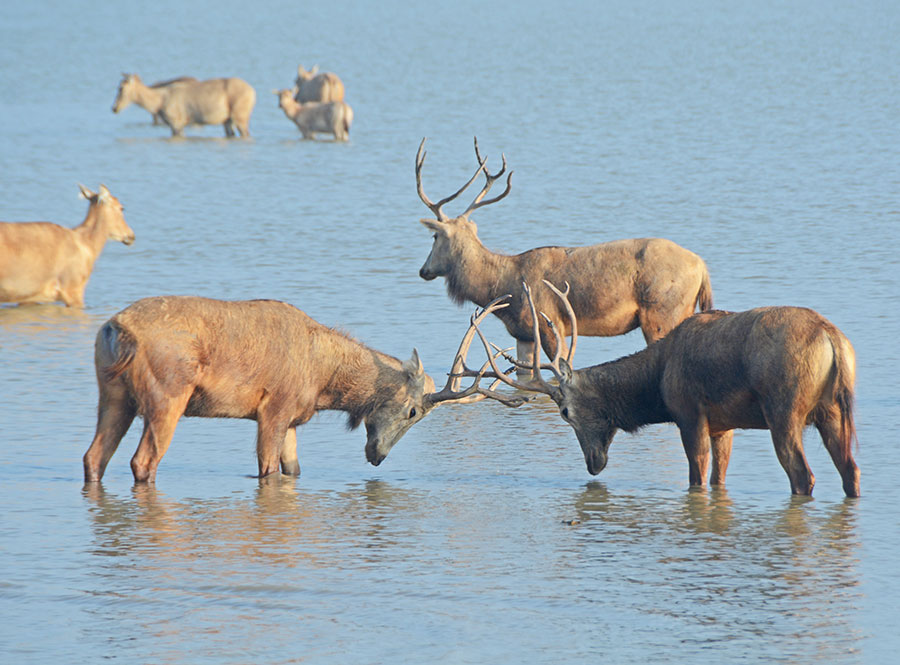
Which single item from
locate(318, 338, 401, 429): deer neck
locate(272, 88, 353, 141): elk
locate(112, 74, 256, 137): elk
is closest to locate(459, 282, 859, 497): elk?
locate(318, 338, 401, 429): deer neck

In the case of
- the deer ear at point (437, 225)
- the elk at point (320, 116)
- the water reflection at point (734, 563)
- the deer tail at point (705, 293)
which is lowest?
the water reflection at point (734, 563)

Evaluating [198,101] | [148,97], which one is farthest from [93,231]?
[148,97]

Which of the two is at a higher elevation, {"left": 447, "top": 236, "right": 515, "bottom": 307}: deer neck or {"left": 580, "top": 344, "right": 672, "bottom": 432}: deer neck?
{"left": 447, "top": 236, "right": 515, "bottom": 307}: deer neck

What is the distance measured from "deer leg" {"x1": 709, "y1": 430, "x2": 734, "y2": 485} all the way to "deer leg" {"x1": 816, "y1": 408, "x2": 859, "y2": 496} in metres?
0.78

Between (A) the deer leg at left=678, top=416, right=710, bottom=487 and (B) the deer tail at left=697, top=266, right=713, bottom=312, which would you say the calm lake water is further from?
(B) the deer tail at left=697, top=266, right=713, bottom=312

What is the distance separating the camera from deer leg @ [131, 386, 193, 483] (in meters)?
9.85

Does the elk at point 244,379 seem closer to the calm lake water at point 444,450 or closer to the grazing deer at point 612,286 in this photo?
the calm lake water at point 444,450

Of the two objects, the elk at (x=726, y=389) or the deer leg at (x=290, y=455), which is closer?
the elk at (x=726, y=389)

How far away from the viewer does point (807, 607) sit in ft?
25.5

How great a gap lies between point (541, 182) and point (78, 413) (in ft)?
50.9

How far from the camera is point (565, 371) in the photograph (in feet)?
35.4

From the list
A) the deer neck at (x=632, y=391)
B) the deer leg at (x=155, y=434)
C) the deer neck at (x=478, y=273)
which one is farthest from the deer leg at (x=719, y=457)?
the deer neck at (x=478, y=273)

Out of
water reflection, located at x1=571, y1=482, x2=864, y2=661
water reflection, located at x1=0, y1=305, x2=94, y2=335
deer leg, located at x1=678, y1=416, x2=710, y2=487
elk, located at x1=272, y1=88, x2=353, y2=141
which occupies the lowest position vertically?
water reflection, located at x1=571, y1=482, x2=864, y2=661

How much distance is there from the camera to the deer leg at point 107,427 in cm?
998
